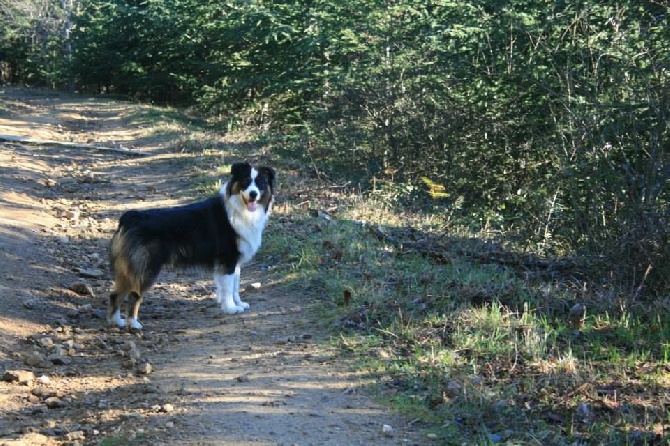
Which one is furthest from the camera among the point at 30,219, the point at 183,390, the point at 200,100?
the point at 200,100

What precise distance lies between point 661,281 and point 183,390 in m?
4.82

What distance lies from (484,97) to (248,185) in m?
7.62

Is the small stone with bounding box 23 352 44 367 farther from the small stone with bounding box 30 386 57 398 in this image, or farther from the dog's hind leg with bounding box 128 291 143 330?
the dog's hind leg with bounding box 128 291 143 330

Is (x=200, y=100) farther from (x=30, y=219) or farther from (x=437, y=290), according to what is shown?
(x=437, y=290)

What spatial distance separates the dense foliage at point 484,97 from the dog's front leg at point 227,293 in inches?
159

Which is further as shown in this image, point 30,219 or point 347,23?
point 347,23

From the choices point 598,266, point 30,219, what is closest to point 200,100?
point 30,219

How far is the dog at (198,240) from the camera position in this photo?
7.19m

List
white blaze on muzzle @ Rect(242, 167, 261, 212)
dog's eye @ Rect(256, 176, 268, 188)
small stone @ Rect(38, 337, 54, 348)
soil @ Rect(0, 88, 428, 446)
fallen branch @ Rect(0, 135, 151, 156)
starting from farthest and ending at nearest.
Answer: fallen branch @ Rect(0, 135, 151, 156)
dog's eye @ Rect(256, 176, 268, 188)
white blaze on muzzle @ Rect(242, 167, 261, 212)
small stone @ Rect(38, 337, 54, 348)
soil @ Rect(0, 88, 428, 446)

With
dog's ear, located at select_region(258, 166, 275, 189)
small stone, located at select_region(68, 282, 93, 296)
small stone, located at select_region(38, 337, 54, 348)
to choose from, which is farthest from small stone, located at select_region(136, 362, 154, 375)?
dog's ear, located at select_region(258, 166, 275, 189)

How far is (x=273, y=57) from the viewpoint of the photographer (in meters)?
22.8

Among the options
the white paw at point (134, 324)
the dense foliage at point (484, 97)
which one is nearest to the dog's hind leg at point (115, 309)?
the white paw at point (134, 324)

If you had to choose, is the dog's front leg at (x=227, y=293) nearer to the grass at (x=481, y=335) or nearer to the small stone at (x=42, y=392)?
the grass at (x=481, y=335)

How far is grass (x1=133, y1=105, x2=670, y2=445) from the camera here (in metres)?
5.01
